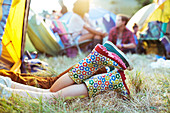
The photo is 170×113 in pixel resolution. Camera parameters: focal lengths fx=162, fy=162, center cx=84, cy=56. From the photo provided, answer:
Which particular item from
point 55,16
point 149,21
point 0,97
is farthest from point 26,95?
point 55,16

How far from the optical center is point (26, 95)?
3.09 feet

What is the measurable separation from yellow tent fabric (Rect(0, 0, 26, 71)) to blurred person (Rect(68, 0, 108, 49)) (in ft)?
5.96

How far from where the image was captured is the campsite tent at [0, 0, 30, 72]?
60.9 inches

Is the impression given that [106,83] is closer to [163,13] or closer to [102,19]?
[163,13]

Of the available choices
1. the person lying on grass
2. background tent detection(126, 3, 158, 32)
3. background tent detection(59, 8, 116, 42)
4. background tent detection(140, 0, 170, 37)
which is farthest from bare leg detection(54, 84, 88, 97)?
background tent detection(59, 8, 116, 42)

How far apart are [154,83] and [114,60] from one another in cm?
53

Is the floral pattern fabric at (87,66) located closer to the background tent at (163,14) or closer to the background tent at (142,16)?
the background tent at (163,14)

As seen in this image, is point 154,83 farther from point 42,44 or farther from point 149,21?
point 149,21

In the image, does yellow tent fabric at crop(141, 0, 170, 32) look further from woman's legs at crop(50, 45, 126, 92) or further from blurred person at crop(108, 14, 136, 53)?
woman's legs at crop(50, 45, 126, 92)

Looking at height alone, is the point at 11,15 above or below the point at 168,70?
above

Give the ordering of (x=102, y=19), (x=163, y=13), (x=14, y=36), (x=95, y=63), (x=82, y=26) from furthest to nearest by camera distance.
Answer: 1. (x=102, y=19)
2. (x=82, y=26)
3. (x=163, y=13)
4. (x=14, y=36)
5. (x=95, y=63)

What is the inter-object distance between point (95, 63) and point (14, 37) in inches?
43.6

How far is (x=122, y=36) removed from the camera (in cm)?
312

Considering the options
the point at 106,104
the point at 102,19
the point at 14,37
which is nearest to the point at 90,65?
the point at 106,104
